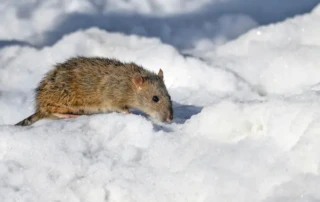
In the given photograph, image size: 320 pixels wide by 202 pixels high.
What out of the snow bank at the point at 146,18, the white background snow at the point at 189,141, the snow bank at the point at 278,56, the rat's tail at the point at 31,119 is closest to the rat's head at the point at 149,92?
the white background snow at the point at 189,141

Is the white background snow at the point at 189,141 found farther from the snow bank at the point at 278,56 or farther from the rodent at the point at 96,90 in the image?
the rodent at the point at 96,90

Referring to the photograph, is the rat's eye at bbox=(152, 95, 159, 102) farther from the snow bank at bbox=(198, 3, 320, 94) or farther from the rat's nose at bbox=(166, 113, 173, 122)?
the snow bank at bbox=(198, 3, 320, 94)

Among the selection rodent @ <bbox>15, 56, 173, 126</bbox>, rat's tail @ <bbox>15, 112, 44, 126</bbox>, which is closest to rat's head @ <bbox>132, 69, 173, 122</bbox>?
rodent @ <bbox>15, 56, 173, 126</bbox>

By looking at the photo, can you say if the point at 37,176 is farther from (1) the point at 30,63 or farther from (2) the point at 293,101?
(1) the point at 30,63

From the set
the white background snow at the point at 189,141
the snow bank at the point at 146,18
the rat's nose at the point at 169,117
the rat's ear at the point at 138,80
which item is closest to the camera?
the white background snow at the point at 189,141

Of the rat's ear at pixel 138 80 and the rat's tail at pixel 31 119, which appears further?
the rat's ear at pixel 138 80

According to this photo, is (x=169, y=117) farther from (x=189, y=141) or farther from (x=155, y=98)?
(x=189, y=141)

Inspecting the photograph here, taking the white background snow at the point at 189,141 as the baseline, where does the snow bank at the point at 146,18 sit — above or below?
above

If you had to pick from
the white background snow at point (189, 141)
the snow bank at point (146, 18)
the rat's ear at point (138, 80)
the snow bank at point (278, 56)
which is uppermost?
the snow bank at point (146, 18)

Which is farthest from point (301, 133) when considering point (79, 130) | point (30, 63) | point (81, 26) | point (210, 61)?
point (81, 26)
